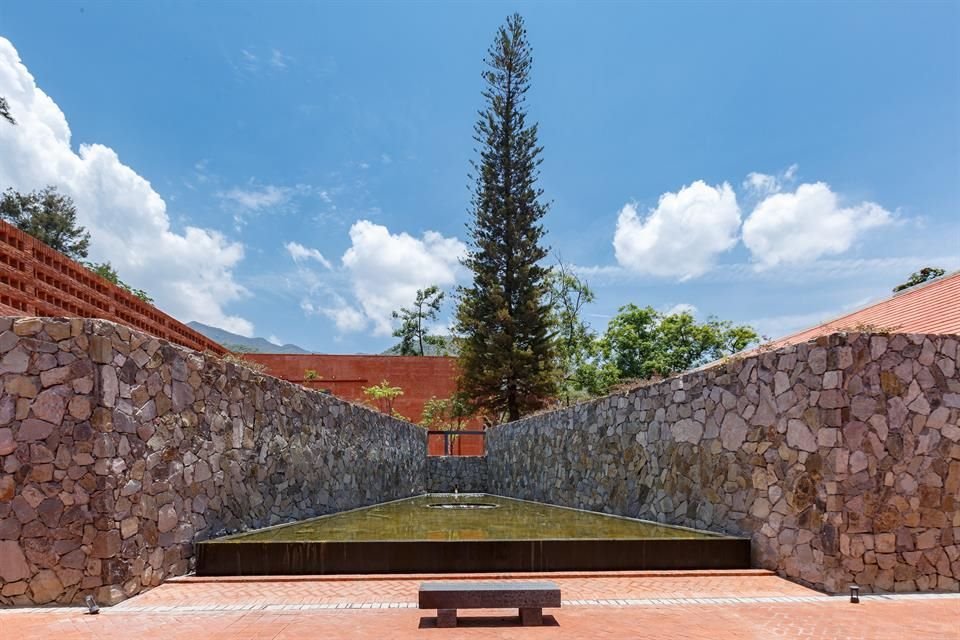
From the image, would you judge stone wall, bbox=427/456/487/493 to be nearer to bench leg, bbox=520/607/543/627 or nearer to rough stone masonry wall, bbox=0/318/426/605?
rough stone masonry wall, bbox=0/318/426/605

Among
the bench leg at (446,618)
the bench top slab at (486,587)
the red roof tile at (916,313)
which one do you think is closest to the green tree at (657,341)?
the red roof tile at (916,313)

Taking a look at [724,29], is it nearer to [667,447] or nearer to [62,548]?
[667,447]

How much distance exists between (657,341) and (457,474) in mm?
11998

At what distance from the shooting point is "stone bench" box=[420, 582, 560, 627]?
3850mm

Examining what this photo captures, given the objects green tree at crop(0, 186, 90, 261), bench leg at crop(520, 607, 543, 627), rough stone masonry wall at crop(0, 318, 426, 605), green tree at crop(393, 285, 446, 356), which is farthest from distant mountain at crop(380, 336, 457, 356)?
bench leg at crop(520, 607, 543, 627)

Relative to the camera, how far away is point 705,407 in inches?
273

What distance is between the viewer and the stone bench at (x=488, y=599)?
3.85 metres

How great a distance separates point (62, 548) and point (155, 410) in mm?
1266

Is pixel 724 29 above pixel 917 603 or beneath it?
above

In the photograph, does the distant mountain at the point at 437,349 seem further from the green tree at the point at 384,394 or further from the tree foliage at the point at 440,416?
the tree foliage at the point at 440,416

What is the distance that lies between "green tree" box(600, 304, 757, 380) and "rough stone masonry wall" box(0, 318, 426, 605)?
69.6 feet

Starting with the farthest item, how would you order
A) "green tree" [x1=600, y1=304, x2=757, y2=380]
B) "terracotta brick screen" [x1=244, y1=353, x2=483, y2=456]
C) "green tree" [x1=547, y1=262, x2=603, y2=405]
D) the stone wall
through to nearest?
"green tree" [x1=547, y1=262, x2=603, y2=405]
"terracotta brick screen" [x1=244, y1=353, x2=483, y2=456]
"green tree" [x1=600, y1=304, x2=757, y2=380]
the stone wall

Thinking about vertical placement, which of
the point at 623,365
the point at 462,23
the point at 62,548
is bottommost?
the point at 62,548

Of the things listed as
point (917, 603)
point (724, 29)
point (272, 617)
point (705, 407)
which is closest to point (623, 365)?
point (724, 29)
